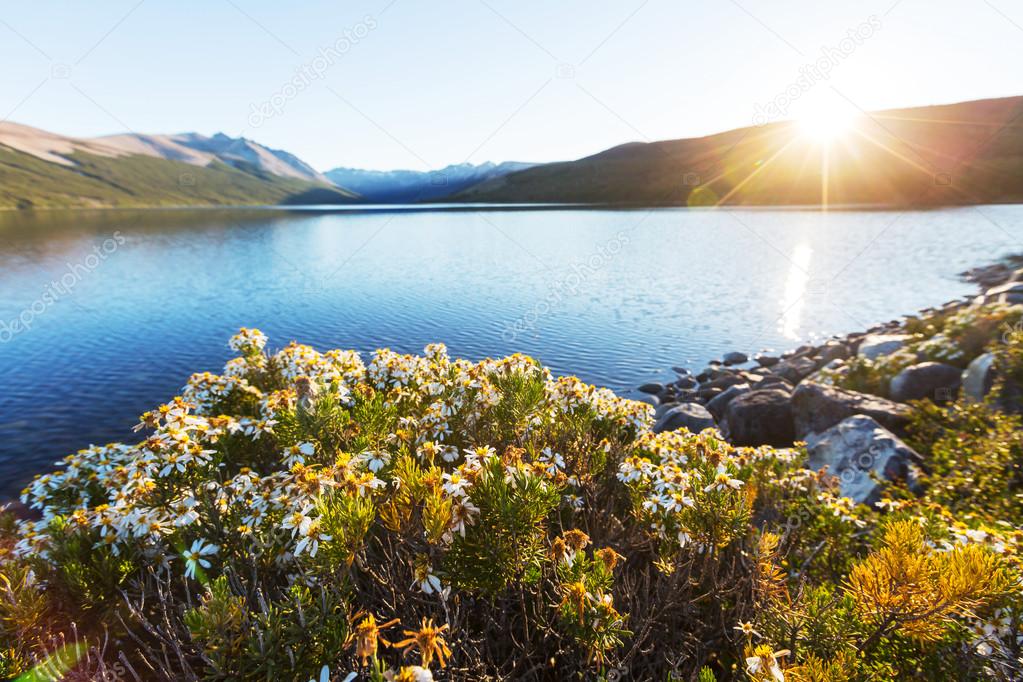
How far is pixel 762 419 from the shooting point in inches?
727

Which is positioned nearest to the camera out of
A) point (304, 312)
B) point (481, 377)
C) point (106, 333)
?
point (481, 377)

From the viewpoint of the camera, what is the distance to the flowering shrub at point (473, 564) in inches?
134

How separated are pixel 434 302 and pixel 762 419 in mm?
29137

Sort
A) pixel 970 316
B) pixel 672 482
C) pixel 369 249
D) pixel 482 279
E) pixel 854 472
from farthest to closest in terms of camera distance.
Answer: pixel 369 249
pixel 482 279
pixel 970 316
pixel 854 472
pixel 672 482

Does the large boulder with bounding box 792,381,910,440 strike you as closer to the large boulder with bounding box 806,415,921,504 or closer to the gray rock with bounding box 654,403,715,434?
the large boulder with bounding box 806,415,921,504

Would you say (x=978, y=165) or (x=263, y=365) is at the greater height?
(x=978, y=165)

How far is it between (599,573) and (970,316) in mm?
24687

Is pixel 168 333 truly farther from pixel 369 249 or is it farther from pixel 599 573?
pixel 369 249

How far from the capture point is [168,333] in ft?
109

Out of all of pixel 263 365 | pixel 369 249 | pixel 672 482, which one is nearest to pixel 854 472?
pixel 672 482

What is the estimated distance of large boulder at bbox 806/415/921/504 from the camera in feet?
34.2

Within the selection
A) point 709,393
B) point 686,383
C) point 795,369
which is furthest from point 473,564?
point 795,369

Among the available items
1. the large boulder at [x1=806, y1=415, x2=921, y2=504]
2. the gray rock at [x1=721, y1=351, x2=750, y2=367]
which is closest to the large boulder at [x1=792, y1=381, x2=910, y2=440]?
the large boulder at [x1=806, y1=415, x2=921, y2=504]

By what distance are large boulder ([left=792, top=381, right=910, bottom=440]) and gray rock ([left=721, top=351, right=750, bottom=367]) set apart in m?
11.2
